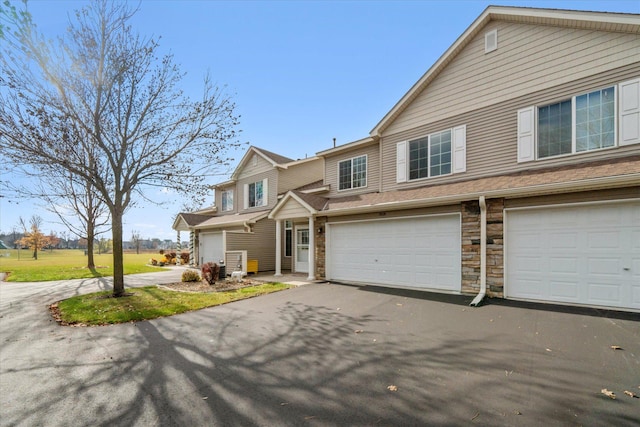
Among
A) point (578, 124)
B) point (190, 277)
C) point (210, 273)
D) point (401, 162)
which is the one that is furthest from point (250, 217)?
point (578, 124)

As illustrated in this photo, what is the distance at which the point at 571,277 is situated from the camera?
7.12 meters

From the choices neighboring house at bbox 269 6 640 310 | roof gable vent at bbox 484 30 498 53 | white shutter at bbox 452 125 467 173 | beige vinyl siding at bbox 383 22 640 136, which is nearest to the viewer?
neighboring house at bbox 269 6 640 310

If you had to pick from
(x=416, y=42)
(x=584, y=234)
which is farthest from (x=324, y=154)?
(x=584, y=234)

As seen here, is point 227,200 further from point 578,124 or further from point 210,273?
point 578,124

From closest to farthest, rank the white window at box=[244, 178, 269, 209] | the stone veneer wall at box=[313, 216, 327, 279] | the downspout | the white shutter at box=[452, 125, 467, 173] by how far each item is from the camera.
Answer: the downspout, the white shutter at box=[452, 125, 467, 173], the stone veneer wall at box=[313, 216, 327, 279], the white window at box=[244, 178, 269, 209]

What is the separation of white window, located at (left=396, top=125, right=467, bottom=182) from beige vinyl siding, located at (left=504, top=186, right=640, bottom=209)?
2393 millimetres

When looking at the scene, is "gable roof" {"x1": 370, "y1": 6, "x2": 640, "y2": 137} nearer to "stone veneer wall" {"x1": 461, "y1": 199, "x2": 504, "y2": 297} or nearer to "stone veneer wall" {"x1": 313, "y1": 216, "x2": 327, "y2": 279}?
"stone veneer wall" {"x1": 313, "y1": 216, "x2": 327, "y2": 279}

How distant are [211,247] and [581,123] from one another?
18727mm

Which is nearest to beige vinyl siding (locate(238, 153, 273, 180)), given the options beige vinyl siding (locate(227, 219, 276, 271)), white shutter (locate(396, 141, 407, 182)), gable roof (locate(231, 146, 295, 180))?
gable roof (locate(231, 146, 295, 180))

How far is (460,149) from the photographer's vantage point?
999 centimetres

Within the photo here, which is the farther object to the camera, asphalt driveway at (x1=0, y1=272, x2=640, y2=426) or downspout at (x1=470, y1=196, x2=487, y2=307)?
downspout at (x1=470, y1=196, x2=487, y2=307)

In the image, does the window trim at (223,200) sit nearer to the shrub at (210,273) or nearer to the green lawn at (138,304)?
the shrub at (210,273)

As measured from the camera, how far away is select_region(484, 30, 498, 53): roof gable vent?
972cm

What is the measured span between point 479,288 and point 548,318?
6.81 feet
